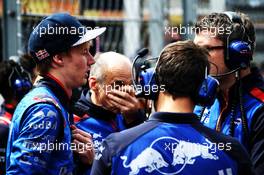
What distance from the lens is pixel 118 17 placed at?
26.5 ft

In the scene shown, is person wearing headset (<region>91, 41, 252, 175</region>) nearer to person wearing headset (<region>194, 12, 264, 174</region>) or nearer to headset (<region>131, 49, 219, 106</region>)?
headset (<region>131, 49, 219, 106</region>)

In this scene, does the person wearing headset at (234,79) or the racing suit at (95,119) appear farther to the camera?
the racing suit at (95,119)

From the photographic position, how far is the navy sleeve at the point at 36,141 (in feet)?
10.7

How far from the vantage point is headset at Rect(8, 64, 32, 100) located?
542 centimetres

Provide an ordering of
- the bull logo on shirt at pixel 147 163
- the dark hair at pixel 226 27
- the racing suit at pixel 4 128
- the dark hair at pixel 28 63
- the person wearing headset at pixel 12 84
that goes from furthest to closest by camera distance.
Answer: the dark hair at pixel 28 63 < the person wearing headset at pixel 12 84 < the racing suit at pixel 4 128 < the dark hair at pixel 226 27 < the bull logo on shirt at pixel 147 163

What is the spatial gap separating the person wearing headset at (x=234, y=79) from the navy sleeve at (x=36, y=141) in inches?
38.6

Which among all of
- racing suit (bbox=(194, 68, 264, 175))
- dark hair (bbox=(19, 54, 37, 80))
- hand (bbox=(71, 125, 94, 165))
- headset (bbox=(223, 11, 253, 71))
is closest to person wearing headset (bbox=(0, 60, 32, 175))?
dark hair (bbox=(19, 54, 37, 80))

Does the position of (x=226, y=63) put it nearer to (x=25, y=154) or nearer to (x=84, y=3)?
(x=25, y=154)

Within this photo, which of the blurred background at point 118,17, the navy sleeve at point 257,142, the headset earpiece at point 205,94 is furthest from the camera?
the blurred background at point 118,17

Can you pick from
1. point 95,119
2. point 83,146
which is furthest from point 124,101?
point 83,146

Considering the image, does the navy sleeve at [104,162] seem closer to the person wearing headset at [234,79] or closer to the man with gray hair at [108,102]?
the person wearing headset at [234,79]

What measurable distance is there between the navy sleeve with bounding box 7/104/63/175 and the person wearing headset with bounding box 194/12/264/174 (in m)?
0.98

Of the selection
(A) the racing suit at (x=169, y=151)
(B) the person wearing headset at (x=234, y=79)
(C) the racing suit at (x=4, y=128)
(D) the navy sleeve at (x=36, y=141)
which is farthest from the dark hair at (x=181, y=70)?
(C) the racing suit at (x=4, y=128)

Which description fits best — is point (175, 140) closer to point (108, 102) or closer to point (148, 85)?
point (148, 85)
